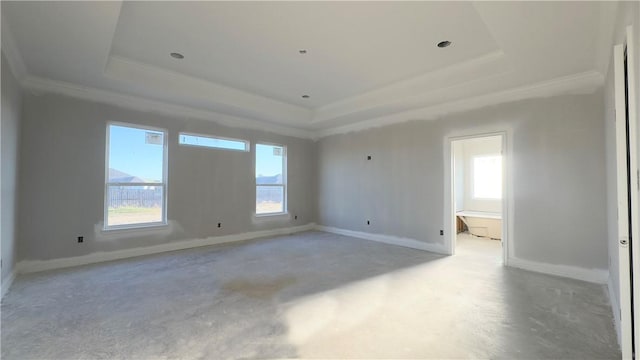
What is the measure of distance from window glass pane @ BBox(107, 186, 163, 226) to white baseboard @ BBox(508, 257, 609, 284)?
5.67 metres

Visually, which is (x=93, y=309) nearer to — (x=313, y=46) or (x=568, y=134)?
(x=313, y=46)

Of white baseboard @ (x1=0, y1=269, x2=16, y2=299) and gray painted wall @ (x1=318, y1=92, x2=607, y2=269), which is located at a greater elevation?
gray painted wall @ (x1=318, y1=92, x2=607, y2=269)

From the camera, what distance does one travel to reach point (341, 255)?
457cm

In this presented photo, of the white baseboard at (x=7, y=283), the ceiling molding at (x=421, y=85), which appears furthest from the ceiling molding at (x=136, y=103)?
the white baseboard at (x=7, y=283)

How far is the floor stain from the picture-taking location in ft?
9.84

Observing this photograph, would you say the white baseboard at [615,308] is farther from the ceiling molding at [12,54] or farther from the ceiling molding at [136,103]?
the ceiling molding at [136,103]

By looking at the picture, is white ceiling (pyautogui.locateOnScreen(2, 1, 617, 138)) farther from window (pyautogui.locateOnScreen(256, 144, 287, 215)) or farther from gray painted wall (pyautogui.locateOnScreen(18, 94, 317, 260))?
window (pyautogui.locateOnScreen(256, 144, 287, 215))

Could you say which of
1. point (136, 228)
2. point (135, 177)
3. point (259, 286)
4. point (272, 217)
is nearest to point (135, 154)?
point (135, 177)

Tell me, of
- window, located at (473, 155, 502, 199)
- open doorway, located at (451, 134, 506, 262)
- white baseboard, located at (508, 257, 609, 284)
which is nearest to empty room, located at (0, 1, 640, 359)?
white baseboard, located at (508, 257, 609, 284)

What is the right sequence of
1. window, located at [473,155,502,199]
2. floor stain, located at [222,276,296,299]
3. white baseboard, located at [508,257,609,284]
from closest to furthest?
floor stain, located at [222,276,296,299] → white baseboard, located at [508,257,609,284] → window, located at [473,155,502,199]

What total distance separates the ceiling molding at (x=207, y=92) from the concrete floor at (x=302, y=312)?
2584mm

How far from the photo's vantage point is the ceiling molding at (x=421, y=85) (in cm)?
353

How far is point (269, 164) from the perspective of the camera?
643 centimetres

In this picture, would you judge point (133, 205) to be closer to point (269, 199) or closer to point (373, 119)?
point (269, 199)
